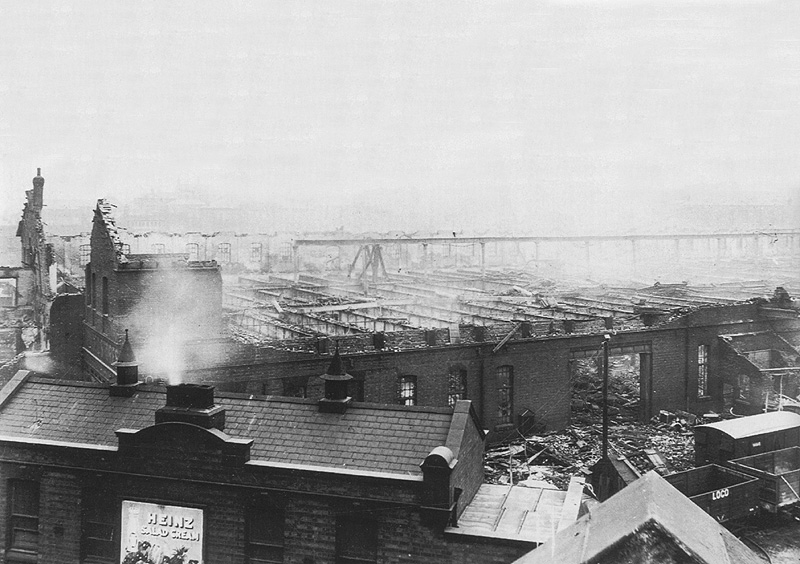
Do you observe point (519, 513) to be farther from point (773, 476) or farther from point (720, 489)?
point (773, 476)

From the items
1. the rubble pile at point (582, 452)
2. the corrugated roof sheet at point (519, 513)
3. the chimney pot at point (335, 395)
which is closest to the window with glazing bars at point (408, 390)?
the rubble pile at point (582, 452)

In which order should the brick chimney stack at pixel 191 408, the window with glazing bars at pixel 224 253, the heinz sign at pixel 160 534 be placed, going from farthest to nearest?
the window with glazing bars at pixel 224 253 → the brick chimney stack at pixel 191 408 → the heinz sign at pixel 160 534

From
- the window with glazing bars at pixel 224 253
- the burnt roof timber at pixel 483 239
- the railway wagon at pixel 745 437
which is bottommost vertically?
the railway wagon at pixel 745 437

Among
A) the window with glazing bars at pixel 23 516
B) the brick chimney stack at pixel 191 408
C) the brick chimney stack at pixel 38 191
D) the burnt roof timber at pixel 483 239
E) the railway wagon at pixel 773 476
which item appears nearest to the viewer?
the brick chimney stack at pixel 191 408

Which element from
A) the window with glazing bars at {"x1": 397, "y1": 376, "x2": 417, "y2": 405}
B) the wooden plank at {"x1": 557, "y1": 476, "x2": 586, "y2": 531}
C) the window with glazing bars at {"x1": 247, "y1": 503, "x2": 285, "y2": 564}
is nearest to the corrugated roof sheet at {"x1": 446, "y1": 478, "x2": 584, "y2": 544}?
the wooden plank at {"x1": 557, "y1": 476, "x2": 586, "y2": 531}

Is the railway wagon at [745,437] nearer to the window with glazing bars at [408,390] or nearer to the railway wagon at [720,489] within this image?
the railway wagon at [720,489]

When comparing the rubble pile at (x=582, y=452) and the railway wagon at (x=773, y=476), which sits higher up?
the railway wagon at (x=773, y=476)
